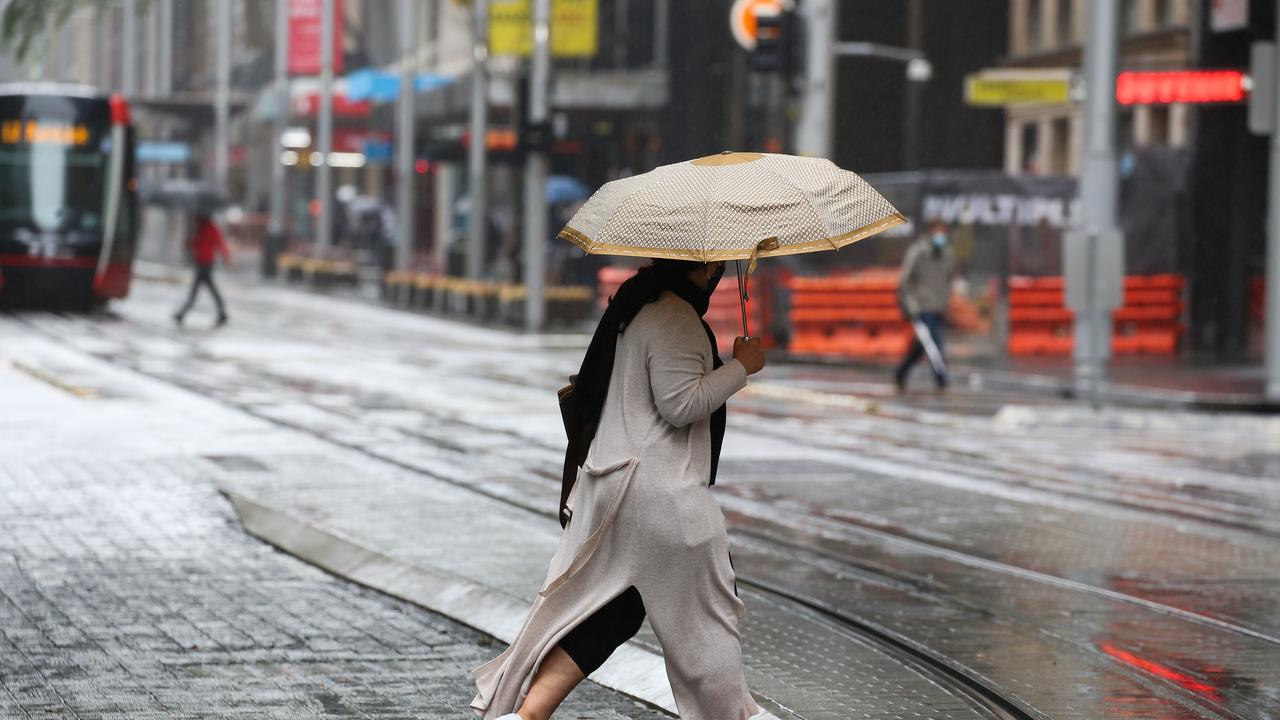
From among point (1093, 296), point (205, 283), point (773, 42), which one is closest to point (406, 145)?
point (205, 283)

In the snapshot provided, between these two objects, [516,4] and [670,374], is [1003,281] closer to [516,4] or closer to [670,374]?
[516,4]

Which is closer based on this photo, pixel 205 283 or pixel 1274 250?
pixel 1274 250

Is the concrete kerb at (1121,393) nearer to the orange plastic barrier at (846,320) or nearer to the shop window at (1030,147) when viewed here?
the orange plastic barrier at (846,320)

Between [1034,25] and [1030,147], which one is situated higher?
[1034,25]

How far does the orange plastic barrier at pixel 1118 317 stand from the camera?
26.9m

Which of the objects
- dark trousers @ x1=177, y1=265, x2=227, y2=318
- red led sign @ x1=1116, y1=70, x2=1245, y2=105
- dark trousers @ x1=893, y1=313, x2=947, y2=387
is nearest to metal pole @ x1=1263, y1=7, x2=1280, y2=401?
dark trousers @ x1=893, y1=313, x2=947, y2=387

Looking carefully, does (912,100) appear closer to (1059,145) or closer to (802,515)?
(1059,145)

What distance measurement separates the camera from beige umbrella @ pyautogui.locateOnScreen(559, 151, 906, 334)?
17.3 ft

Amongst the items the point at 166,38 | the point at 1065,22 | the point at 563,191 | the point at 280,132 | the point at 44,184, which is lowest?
the point at 44,184

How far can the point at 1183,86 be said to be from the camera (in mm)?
24703

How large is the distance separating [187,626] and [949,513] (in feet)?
16.9

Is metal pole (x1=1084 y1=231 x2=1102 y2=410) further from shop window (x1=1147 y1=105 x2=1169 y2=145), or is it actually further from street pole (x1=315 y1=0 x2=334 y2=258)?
street pole (x1=315 y1=0 x2=334 y2=258)

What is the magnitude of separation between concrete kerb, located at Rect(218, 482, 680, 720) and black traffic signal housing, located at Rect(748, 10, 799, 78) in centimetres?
1326

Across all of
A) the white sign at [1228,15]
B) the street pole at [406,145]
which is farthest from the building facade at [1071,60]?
the street pole at [406,145]
